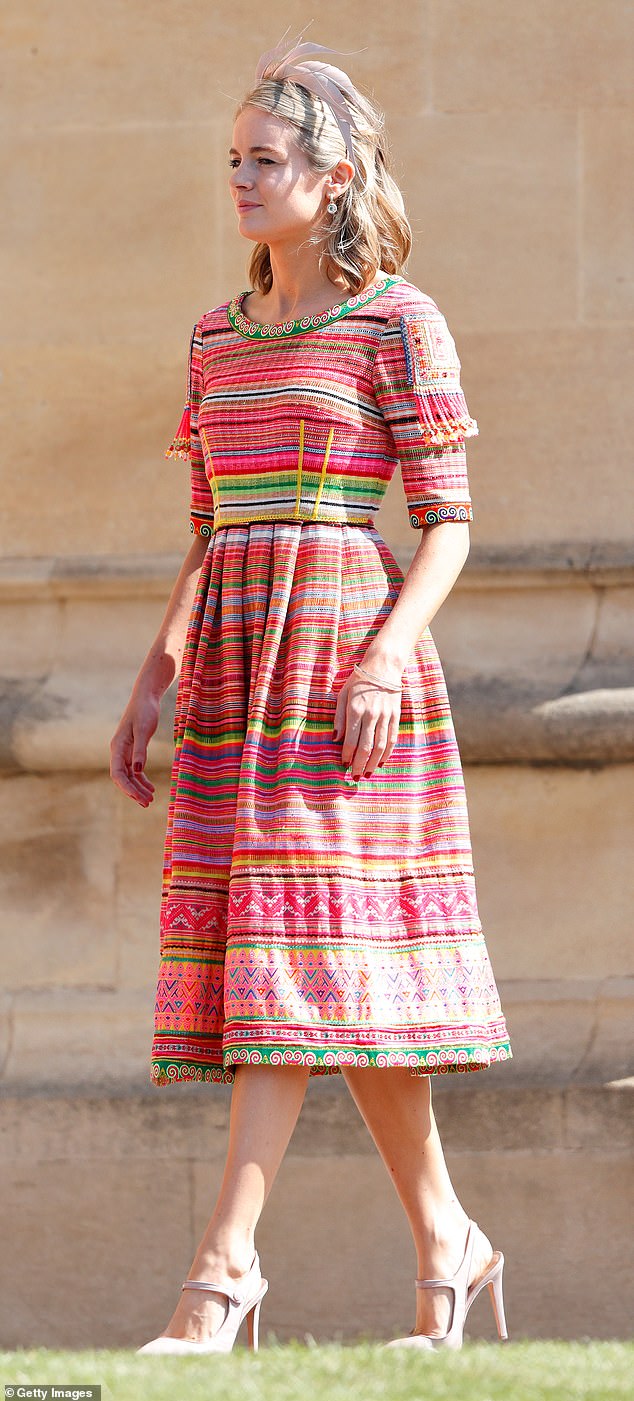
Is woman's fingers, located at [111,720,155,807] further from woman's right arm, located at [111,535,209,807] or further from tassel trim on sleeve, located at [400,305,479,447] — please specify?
tassel trim on sleeve, located at [400,305,479,447]

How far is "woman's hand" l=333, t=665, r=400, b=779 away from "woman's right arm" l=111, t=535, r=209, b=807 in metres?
0.44

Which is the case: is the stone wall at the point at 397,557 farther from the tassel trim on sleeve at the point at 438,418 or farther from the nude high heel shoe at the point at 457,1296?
the tassel trim on sleeve at the point at 438,418

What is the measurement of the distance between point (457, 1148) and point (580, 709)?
99 cm

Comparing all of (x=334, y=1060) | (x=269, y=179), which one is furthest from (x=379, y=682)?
(x=269, y=179)

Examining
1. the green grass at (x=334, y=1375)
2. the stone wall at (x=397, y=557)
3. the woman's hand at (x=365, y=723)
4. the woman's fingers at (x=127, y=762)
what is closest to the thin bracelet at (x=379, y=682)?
the woman's hand at (x=365, y=723)

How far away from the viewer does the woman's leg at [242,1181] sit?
2650 mm

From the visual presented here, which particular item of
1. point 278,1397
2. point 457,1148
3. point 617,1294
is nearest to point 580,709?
point 457,1148

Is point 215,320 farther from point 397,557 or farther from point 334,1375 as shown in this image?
point 334,1375

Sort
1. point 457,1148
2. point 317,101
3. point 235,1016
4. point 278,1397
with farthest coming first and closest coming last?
point 457,1148 → point 317,101 → point 235,1016 → point 278,1397

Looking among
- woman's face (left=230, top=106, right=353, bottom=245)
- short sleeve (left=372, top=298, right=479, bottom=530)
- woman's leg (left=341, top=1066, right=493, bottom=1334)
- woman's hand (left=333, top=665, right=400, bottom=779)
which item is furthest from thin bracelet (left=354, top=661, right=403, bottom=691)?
woman's face (left=230, top=106, right=353, bottom=245)

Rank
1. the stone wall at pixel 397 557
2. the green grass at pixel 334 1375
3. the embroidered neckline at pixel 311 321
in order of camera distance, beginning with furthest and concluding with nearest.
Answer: the stone wall at pixel 397 557
the embroidered neckline at pixel 311 321
the green grass at pixel 334 1375

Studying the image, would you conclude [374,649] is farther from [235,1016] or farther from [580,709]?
[580,709]

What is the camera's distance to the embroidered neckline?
9.79 ft

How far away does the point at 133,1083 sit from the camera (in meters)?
4.14
